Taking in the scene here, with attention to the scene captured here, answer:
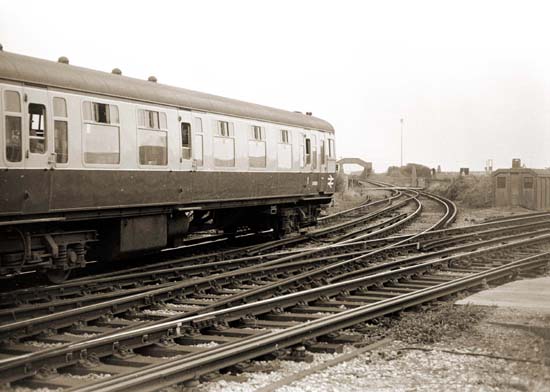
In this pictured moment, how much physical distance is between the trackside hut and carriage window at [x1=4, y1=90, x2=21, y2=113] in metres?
26.9

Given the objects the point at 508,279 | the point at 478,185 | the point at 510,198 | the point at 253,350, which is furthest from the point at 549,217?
the point at 253,350

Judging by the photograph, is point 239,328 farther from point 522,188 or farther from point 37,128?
point 522,188

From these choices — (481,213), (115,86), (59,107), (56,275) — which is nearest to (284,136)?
(115,86)

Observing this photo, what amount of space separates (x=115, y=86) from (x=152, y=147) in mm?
1347

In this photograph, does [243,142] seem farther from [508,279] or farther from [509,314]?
[509,314]

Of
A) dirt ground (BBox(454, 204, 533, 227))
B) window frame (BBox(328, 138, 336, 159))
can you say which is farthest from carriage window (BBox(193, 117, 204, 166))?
dirt ground (BBox(454, 204, 533, 227))

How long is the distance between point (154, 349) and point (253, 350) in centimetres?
112

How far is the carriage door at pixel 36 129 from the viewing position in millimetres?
9367

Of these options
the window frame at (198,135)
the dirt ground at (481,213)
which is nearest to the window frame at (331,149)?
the dirt ground at (481,213)

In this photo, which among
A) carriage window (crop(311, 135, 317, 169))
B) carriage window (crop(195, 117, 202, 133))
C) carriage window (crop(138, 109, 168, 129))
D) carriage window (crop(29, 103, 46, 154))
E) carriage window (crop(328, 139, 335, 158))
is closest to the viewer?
carriage window (crop(29, 103, 46, 154))

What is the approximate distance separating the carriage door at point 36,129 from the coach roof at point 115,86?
0.23 m

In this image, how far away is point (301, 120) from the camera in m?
18.3

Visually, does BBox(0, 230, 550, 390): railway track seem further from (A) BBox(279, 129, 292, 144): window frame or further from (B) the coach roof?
(A) BBox(279, 129, 292, 144): window frame

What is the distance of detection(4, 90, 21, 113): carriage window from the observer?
907cm
